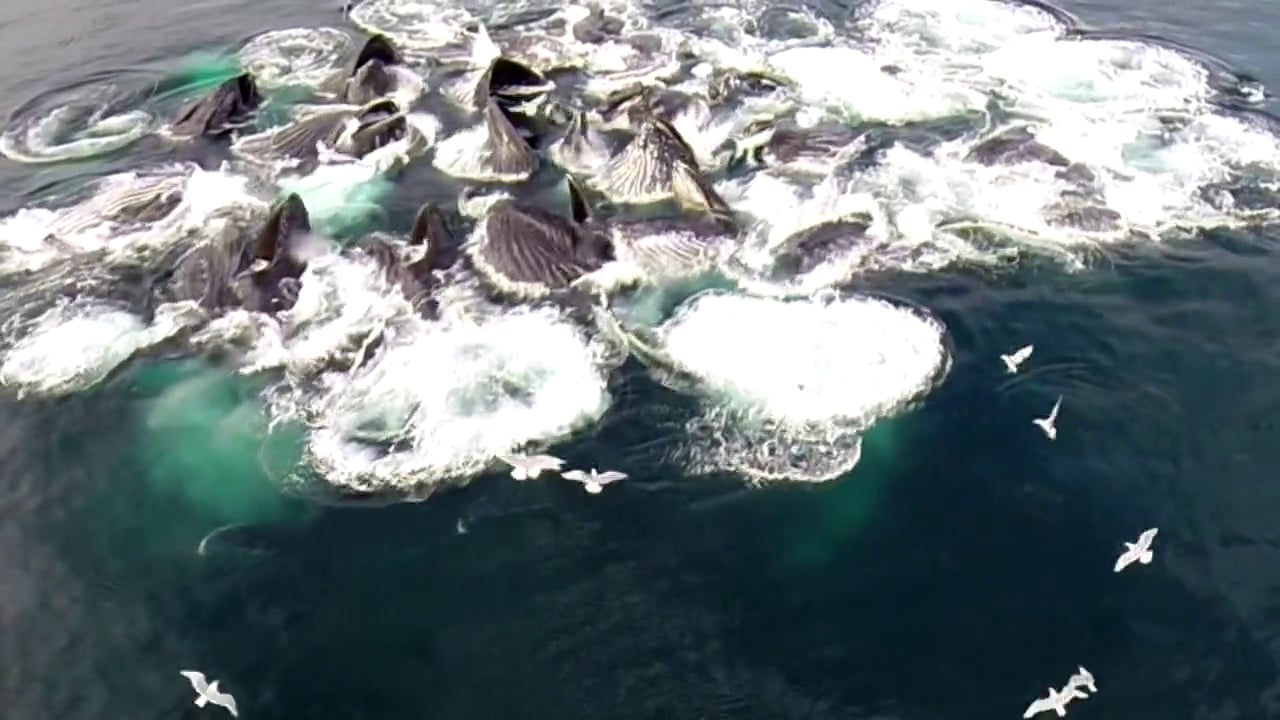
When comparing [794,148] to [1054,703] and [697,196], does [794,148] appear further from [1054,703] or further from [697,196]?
[1054,703]

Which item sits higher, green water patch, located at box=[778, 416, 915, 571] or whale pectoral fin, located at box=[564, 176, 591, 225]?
whale pectoral fin, located at box=[564, 176, 591, 225]

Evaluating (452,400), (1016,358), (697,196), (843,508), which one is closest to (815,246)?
(697,196)

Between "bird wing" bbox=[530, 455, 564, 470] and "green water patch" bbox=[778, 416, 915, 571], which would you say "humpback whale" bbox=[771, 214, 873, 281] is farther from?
"bird wing" bbox=[530, 455, 564, 470]

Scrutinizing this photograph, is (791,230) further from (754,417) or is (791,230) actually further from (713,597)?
(713,597)

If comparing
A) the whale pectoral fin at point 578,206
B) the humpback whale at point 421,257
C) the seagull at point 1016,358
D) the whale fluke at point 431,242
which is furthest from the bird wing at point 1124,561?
the whale fluke at point 431,242

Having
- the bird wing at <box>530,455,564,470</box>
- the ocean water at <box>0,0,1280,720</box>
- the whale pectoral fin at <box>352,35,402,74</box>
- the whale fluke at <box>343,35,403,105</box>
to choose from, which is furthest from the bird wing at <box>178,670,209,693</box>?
the whale pectoral fin at <box>352,35,402,74</box>

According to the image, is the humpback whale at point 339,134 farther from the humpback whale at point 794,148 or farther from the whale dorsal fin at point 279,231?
the humpback whale at point 794,148
